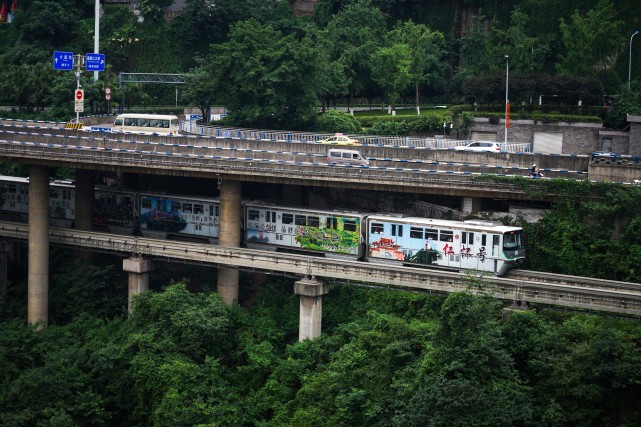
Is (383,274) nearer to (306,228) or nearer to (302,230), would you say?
(306,228)

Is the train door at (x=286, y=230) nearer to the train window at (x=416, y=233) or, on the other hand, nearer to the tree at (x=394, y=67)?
the train window at (x=416, y=233)

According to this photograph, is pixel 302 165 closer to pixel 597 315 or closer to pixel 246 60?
pixel 597 315

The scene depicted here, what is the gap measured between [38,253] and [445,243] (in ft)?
85.9

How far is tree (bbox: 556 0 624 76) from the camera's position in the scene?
80375 mm

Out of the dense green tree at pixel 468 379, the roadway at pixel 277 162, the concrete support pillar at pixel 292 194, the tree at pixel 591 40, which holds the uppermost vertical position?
the tree at pixel 591 40

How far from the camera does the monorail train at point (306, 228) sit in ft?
171

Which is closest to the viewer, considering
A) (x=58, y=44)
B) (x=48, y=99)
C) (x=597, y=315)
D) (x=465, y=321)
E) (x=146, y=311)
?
(x=465, y=321)

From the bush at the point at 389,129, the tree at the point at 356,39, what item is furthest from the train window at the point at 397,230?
the tree at the point at 356,39

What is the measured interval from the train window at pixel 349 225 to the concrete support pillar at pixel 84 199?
19.5 m

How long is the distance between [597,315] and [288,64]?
39157mm

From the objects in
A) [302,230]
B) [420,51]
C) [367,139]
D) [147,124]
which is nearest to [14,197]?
[147,124]

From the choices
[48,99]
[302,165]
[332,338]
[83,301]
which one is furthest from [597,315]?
[48,99]

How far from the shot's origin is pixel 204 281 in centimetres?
6506

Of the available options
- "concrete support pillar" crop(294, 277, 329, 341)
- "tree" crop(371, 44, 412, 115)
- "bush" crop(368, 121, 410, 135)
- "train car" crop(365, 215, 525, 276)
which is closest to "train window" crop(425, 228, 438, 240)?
"train car" crop(365, 215, 525, 276)
